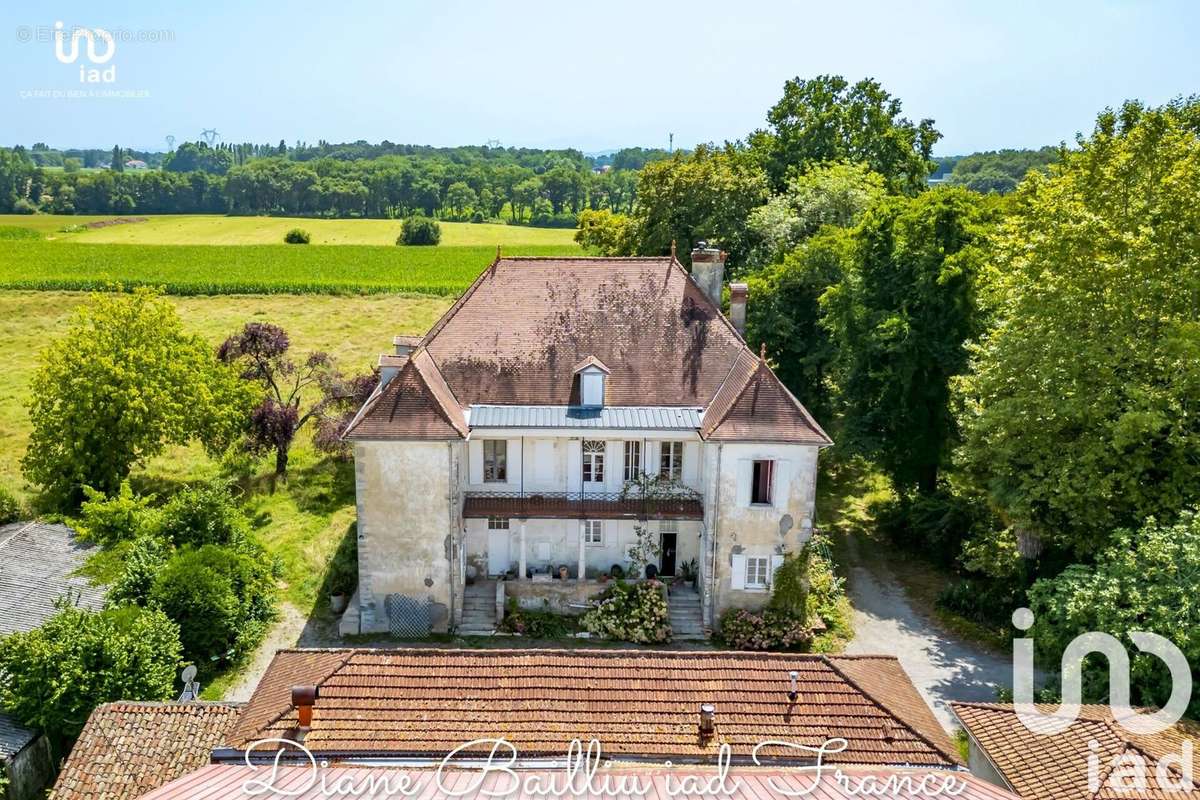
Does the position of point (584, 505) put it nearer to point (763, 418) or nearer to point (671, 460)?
point (671, 460)

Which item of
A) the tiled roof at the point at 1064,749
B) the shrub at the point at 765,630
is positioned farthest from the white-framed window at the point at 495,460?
the tiled roof at the point at 1064,749

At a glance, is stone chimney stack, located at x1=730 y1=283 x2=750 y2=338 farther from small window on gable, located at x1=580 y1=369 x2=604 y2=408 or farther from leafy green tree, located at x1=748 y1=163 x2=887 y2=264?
leafy green tree, located at x1=748 y1=163 x2=887 y2=264

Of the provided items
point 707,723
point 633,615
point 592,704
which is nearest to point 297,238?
point 633,615

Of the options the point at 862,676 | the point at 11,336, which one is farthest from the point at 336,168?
the point at 862,676

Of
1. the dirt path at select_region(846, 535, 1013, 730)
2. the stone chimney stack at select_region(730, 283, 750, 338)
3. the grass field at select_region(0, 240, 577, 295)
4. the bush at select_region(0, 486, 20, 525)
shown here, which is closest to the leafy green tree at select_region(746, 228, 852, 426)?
the stone chimney stack at select_region(730, 283, 750, 338)

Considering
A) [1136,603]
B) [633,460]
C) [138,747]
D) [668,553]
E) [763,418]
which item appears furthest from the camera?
[668,553]
